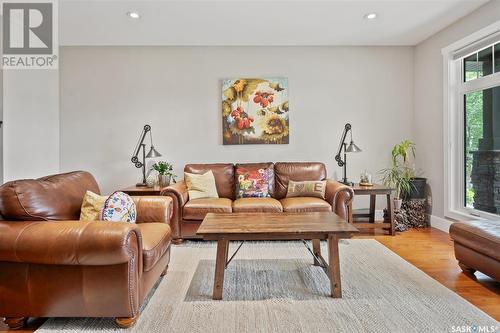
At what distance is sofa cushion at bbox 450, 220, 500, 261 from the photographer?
2326 mm

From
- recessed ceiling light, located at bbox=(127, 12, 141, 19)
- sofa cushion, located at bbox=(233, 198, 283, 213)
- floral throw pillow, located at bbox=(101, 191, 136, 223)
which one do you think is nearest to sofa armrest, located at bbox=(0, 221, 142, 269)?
floral throw pillow, located at bbox=(101, 191, 136, 223)

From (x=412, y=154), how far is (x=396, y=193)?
2.63 ft

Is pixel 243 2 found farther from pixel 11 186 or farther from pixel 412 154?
pixel 412 154

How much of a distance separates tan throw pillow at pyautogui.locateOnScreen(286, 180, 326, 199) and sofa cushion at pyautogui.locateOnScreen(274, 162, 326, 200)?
0.51 feet

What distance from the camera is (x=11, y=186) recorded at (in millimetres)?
1938

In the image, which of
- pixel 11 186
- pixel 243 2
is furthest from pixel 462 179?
pixel 11 186

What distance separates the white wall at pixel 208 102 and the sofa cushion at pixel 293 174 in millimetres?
425

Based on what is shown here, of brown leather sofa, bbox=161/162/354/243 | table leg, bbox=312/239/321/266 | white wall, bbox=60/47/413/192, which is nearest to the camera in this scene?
table leg, bbox=312/239/321/266

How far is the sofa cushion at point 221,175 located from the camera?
4316mm

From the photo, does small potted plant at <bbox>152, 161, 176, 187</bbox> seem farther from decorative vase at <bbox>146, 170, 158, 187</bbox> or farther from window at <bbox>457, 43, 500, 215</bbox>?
window at <bbox>457, 43, 500, 215</bbox>

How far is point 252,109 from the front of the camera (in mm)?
4699

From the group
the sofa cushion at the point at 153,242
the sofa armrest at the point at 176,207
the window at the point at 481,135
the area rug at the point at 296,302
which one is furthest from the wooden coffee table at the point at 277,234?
the window at the point at 481,135

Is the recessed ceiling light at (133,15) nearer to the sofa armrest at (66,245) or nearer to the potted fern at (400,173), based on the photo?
the sofa armrest at (66,245)

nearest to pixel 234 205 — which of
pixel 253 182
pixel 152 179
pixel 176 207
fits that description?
pixel 253 182
